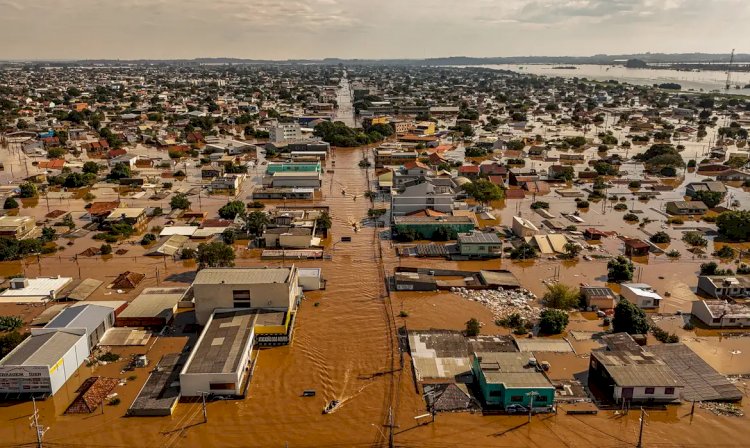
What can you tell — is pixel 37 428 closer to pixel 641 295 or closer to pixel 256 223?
pixel 256 223

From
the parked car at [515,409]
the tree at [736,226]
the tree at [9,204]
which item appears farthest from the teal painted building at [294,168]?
the parked car at [515,409]

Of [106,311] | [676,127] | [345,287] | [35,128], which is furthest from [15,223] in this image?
[676,127]

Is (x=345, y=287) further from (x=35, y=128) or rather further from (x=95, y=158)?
(x=35, y=128)

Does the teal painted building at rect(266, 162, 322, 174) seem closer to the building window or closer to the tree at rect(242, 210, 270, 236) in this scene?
the tree at rect(242, 210, 270, 236)

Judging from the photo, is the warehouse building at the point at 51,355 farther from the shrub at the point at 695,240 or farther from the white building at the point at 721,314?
the shrub at the point at 695,240

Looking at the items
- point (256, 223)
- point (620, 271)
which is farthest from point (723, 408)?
point (256, 223)

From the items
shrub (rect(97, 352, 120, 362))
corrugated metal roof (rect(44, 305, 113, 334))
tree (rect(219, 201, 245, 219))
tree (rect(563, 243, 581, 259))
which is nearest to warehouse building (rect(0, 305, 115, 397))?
corrugated metal roof (rect(44, 305, 113, 334))
